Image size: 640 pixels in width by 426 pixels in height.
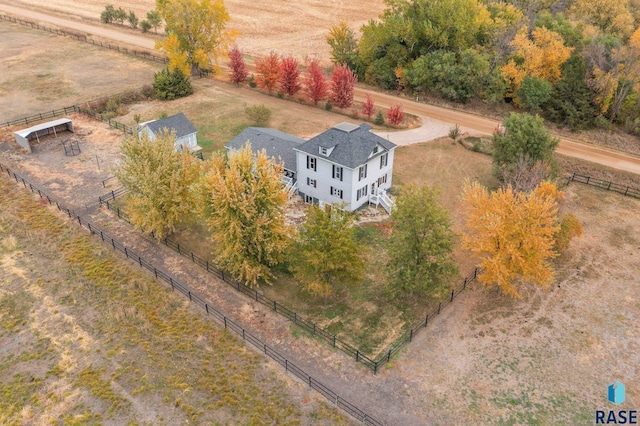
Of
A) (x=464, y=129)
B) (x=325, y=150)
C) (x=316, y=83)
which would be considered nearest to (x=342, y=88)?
(x=316, y=83)

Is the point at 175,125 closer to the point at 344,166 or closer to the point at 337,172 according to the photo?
the point at 337,172

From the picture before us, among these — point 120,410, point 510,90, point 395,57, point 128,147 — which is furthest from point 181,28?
point 120,410

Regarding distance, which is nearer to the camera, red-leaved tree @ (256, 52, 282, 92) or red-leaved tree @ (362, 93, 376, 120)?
red-leaved tree @ (362, 93, 376, 120)

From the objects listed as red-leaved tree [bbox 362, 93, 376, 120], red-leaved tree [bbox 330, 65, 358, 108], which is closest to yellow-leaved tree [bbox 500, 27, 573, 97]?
red-leaved tree [bbox 362, 93, 376, 120]

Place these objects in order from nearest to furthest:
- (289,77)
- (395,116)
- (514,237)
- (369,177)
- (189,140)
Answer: (514,237)
(369,177)
(189,140)
(395,116)
(289,77)

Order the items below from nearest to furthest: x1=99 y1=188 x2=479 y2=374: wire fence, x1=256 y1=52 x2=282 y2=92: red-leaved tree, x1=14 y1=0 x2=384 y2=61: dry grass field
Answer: x1=99 y1=188 x2=479 y2=374: wire fence, x1=256 y1=52 x2=282 y2=92: red-leaved tree, x1=14 y1=0 x2=384 y2=61: dry grass field

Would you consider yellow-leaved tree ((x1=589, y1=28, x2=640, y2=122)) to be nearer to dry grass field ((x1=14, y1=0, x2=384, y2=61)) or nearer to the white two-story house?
the white two-story house

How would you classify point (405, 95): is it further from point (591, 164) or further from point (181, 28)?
point (181, 28)
